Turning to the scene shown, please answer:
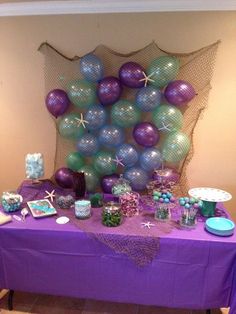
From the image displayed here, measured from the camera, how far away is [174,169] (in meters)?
2.26

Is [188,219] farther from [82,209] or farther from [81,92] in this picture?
[81,92]

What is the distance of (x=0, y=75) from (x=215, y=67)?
1800mm

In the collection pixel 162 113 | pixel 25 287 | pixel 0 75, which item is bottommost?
pixel 25 287

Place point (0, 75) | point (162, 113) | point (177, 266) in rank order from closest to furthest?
point (177, 266), point (162, 113), point (0, 75)

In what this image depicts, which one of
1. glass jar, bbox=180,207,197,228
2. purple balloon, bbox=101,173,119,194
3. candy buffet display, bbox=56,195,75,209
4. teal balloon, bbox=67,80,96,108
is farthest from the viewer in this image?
purple balloon, bbox=101,173,119,194

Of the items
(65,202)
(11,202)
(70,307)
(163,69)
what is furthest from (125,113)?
(70,307)

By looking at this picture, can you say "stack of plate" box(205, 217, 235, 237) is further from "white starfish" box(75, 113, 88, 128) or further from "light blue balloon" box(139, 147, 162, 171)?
"white starfish" box(75, 113, 88, 128)

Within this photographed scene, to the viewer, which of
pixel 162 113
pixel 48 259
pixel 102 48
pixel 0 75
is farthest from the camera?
pixel 0 75

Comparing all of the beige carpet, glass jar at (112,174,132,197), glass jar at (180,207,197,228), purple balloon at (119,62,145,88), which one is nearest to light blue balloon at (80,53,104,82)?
purple balloon at (119,62,145,88)

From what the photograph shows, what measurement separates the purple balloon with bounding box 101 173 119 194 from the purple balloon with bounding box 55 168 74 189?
0.25m

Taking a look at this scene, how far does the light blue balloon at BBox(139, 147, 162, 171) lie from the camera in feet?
6.84

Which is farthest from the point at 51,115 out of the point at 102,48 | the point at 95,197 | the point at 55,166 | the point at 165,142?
the point at 165,142

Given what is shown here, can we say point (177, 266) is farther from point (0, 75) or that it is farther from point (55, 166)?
point (0, 75)

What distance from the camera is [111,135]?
209cm
